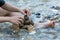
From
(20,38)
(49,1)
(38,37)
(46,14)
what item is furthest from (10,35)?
(49,1)

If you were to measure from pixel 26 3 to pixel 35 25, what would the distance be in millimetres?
1225

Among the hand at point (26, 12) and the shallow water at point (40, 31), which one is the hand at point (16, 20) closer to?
the shallow water at point (40, 31)

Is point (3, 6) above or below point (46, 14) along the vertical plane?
above

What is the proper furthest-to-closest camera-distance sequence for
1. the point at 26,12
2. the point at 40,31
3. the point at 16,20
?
the point at 26,12
the point at 40,31
the point at 16,20

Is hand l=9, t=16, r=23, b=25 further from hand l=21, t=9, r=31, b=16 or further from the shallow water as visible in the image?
hand l=21, t=9, r=31, b=16

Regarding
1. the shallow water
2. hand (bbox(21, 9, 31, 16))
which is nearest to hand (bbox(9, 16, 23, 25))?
the shallow water

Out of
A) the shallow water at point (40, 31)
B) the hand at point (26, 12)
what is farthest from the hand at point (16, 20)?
the hand at point (26, 12)

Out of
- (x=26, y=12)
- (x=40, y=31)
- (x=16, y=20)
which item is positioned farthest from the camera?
(x=26, y=12)

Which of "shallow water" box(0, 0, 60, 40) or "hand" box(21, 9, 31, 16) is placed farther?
"hand" box(21, 9, 31, 16)

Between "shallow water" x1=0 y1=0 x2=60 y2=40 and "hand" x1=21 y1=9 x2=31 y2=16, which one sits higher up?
"hand" x1=21 y1=9 x2=31 y2=16

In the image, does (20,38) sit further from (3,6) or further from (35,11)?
(35,11)

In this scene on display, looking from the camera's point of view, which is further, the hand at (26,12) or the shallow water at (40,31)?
the hand at (26,12)

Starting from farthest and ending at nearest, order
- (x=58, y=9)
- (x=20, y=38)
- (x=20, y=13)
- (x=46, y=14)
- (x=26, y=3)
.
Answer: (x=26, y=3) < (x=58, y=9) < (x=46, y=14) < (x=20, y=13) < (x=20, y=38)

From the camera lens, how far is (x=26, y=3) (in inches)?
154
